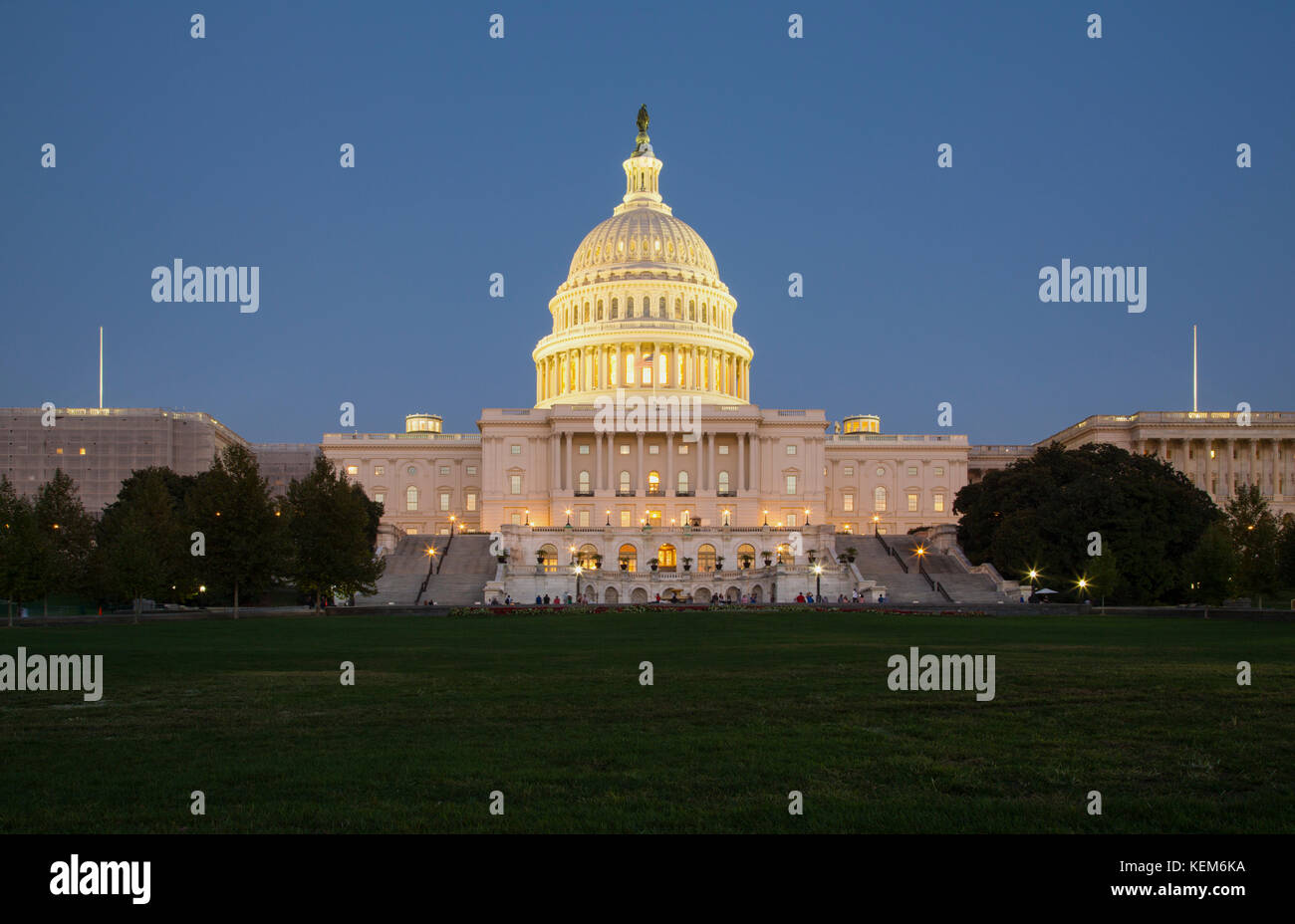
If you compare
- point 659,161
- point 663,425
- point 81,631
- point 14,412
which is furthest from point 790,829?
point 659,161

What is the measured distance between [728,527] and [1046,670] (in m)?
74.4

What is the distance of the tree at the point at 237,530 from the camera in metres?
53.8

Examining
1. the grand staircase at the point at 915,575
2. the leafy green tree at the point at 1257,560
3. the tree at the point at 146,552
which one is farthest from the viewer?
the grand staircase at the point at 915,575

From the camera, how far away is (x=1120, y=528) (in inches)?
2717

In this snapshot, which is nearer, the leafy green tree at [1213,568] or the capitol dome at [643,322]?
the leafy green tree at [1213,568]

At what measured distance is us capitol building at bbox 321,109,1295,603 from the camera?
9644 cm

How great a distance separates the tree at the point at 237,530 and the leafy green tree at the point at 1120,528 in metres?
42.6

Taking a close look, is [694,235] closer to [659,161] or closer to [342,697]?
[659,161]

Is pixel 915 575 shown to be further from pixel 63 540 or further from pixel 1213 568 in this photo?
pixel 63 540

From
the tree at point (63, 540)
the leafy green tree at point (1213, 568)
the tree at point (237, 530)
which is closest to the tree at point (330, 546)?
the tree at point (237, 530)

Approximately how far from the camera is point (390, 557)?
300 feet

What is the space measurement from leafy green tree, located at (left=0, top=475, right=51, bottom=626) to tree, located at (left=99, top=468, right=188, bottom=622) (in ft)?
9.27

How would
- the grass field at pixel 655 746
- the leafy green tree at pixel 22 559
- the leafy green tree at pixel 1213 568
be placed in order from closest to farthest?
the grass field at pixel 655 746 → the leafy green tree at pixel 22 559 → the leafy green tree at pixel 1213 568

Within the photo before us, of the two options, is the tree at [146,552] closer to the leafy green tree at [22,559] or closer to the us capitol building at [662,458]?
the leafy green tree at [22,559]
